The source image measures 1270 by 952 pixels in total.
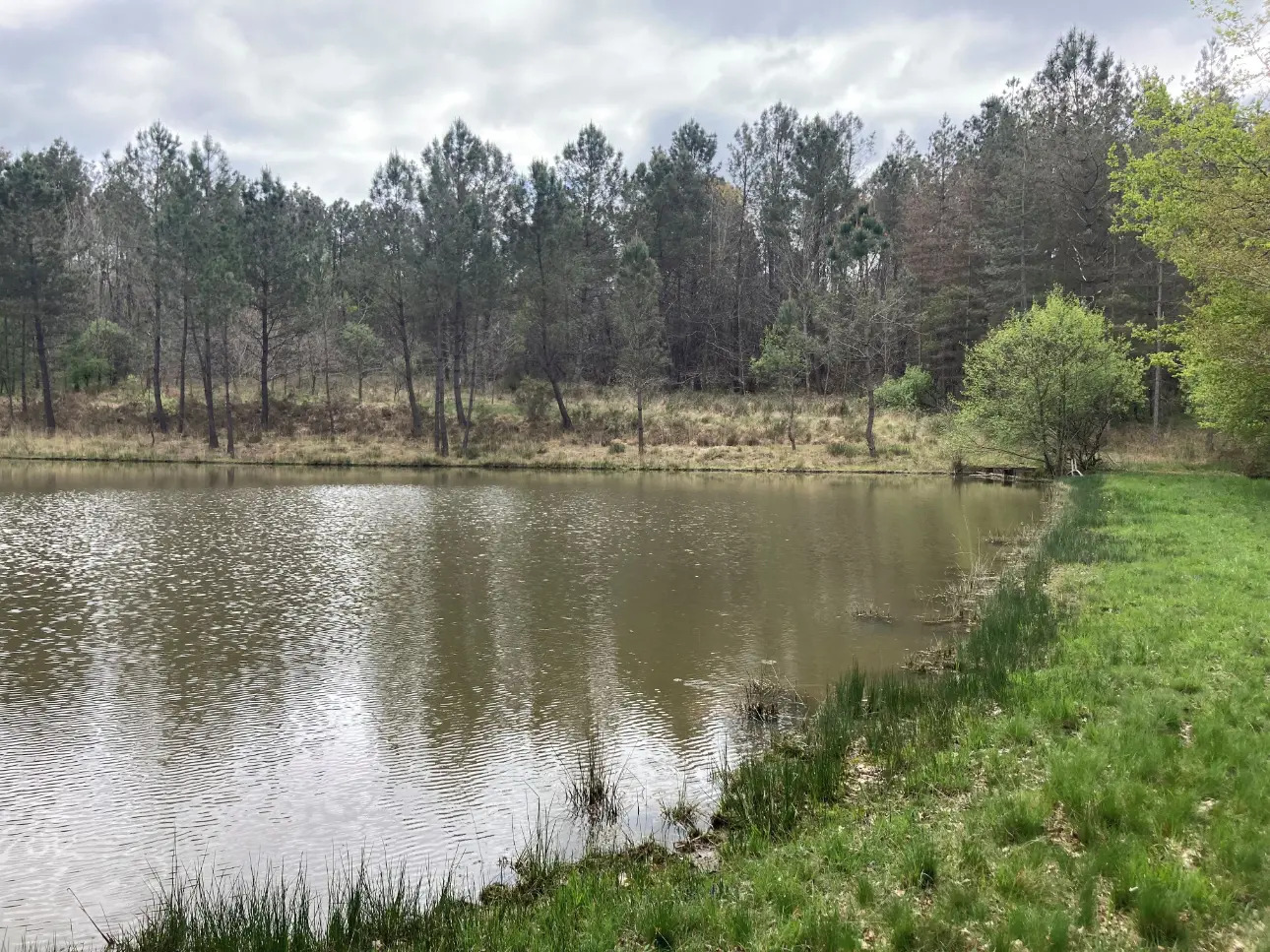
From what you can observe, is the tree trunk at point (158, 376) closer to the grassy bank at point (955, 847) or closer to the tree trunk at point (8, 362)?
the tree trunk at point (8, 362)

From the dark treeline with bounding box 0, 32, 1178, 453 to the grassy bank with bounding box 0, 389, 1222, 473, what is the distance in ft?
5.47

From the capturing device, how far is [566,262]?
48.5m

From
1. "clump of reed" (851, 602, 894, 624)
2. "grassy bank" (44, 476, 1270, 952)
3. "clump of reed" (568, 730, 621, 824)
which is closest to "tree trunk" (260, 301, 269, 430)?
"clump of reed" (851, 602, 894, 624)

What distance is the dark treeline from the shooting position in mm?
43750

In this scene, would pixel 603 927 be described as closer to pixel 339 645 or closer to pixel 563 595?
pixel 339 645

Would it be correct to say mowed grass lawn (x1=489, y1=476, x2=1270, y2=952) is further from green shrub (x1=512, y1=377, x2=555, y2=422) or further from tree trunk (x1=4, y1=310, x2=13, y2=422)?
tree trunk (x1=4, y1=310, x2=13, y2=422)

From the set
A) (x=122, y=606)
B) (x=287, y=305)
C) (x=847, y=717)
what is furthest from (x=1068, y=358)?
(x=287, y=305)

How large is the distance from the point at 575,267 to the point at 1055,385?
26.8 meters

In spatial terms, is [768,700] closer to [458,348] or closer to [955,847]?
[955,847]

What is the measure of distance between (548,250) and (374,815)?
44732mm

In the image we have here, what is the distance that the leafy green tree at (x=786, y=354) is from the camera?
51500 millimetres

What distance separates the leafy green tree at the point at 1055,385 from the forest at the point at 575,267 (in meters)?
3.59

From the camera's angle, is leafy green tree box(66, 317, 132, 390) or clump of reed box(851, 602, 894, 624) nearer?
clump of reed box(851, 602, 894, 624)

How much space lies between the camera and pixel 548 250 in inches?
1912
